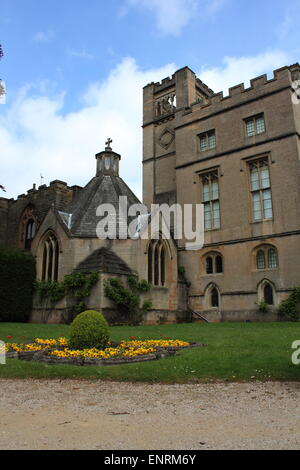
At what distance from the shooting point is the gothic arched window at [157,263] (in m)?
23.1

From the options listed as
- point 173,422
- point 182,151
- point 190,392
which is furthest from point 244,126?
point 173,422

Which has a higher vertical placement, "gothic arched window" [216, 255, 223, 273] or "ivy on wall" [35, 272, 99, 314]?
"gothic arched window" [216, 255, 223, 273]

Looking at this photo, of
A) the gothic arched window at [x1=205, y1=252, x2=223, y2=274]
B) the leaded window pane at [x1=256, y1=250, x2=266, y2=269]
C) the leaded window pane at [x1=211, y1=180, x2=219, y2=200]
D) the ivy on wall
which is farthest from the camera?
the leaded window pane at [x1=211, y1=180, x2=219, y2=200]

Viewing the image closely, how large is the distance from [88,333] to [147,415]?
5566 mm

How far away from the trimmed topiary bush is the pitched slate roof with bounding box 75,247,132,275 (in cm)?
929

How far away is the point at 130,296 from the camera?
2039cm

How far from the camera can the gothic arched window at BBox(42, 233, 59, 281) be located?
22.7 m

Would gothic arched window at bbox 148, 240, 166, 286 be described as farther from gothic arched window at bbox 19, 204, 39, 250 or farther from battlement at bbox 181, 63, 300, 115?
gothic arched window at bbox 19, 204, 39, 250

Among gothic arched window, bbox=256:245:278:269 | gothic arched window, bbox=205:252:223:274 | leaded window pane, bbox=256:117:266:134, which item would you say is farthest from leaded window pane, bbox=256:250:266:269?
leaded window pane, bbox=256:117:266:134

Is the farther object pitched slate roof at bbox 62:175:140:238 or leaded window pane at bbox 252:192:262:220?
leaded window pane at bbox 252:192:262:220

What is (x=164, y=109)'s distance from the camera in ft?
107

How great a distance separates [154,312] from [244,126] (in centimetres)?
1357

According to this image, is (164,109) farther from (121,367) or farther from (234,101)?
(121,367)

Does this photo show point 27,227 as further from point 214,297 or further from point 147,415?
point 147,415
